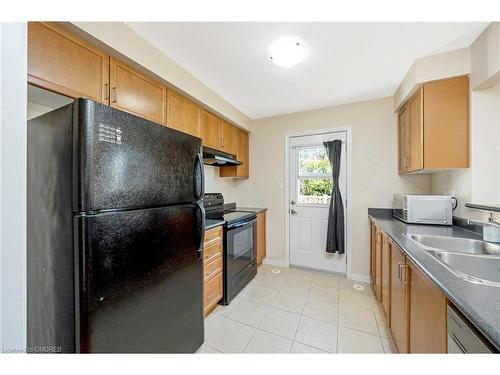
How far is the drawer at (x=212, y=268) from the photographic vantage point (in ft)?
5.93

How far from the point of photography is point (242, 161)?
3.13m

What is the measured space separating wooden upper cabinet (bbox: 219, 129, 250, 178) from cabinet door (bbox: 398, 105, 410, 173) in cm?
204

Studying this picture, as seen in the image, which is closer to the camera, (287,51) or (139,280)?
(139,280)

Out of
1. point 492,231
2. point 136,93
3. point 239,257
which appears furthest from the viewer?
point 239,257

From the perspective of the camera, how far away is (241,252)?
7.70 feet

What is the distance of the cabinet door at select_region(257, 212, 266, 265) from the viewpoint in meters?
2.94

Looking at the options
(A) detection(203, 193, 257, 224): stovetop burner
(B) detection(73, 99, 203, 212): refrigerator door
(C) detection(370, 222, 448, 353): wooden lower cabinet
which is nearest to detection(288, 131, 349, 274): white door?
(A) detection(203, 193, 257, 224): stovetop burner

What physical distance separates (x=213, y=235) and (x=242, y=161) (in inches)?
60.0

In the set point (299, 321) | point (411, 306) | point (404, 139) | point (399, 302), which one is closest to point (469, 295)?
point (411, 306)

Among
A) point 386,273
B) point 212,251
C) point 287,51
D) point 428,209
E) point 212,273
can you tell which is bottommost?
point 212,273

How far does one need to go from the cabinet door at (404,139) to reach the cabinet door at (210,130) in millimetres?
2092

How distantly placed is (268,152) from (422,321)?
2581 mm

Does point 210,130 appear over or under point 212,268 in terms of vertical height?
over

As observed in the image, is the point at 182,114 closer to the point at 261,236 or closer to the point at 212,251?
the point at 212,251
